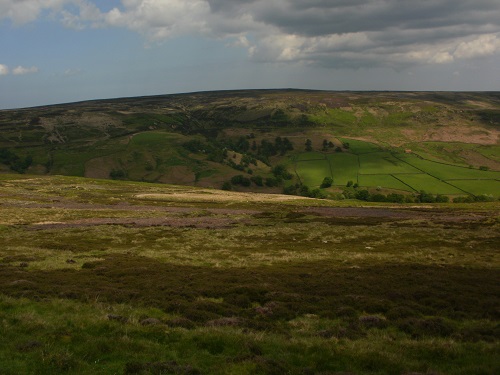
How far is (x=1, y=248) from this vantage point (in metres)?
42.4

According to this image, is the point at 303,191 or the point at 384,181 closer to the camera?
the point at 384,181

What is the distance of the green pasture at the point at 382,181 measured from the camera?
168337 mm

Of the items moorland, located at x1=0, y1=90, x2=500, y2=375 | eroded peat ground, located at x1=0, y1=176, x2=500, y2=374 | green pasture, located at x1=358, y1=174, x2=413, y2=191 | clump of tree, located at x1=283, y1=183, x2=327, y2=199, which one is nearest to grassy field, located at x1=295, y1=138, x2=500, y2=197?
green pasture, located at x1=358, y1=174, x2=413, y2=191

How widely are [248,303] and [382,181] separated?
16308 cm

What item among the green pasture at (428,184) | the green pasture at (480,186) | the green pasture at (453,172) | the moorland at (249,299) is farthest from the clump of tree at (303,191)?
the moorland at (249,299)

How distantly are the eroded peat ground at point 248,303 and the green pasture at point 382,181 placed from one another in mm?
116553

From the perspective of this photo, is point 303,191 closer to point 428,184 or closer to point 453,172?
point 428,184

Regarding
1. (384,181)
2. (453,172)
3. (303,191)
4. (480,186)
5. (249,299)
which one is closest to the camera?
(249,299)

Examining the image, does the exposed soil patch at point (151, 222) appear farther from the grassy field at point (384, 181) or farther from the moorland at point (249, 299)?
the grassy field at point (384, 181)

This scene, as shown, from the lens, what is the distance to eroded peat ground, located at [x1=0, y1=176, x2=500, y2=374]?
550 inches

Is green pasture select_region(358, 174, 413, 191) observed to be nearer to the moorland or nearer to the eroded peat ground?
the moorland

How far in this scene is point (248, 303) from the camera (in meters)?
23.1

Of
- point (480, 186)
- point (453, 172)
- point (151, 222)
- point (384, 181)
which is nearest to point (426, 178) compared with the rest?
point (453, 172)

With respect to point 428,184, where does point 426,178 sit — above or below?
above
